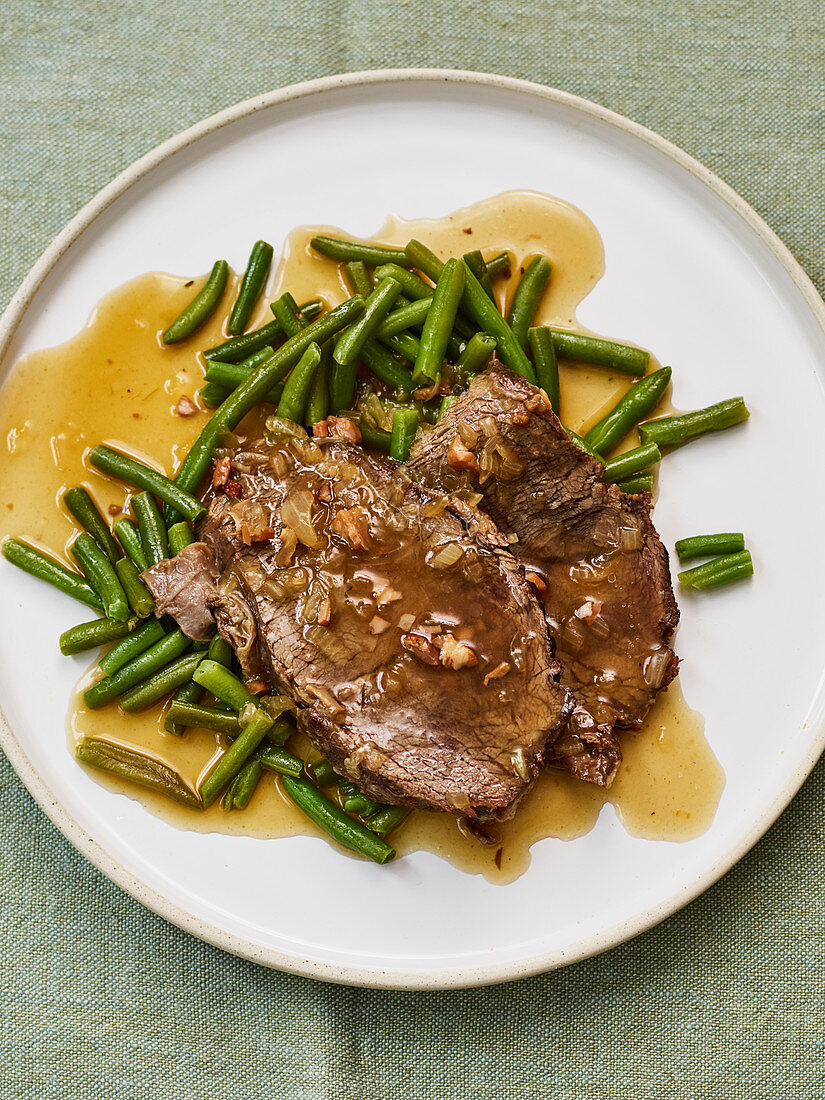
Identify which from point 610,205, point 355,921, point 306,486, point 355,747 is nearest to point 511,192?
point 610,205

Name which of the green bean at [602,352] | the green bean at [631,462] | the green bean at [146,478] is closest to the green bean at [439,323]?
the green bean at [602,352]

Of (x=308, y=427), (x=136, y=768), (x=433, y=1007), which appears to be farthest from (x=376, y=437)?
(x=433, y=1007)

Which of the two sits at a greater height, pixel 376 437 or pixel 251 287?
pixel 251 287

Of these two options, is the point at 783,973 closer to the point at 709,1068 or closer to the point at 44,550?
the point at 709,1068

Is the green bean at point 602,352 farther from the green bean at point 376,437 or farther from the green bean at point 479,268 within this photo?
the green bean at point 376,437

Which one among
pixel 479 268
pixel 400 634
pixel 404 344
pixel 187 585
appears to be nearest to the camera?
pixel 400 634

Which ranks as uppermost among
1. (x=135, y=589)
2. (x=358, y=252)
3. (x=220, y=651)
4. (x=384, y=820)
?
(x=358, y=252)

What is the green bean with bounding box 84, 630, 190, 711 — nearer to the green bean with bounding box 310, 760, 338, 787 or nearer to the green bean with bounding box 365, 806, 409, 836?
the green bean with bounding box 310, 760, 338, 787

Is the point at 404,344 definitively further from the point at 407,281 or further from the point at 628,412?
the point at 628,412
